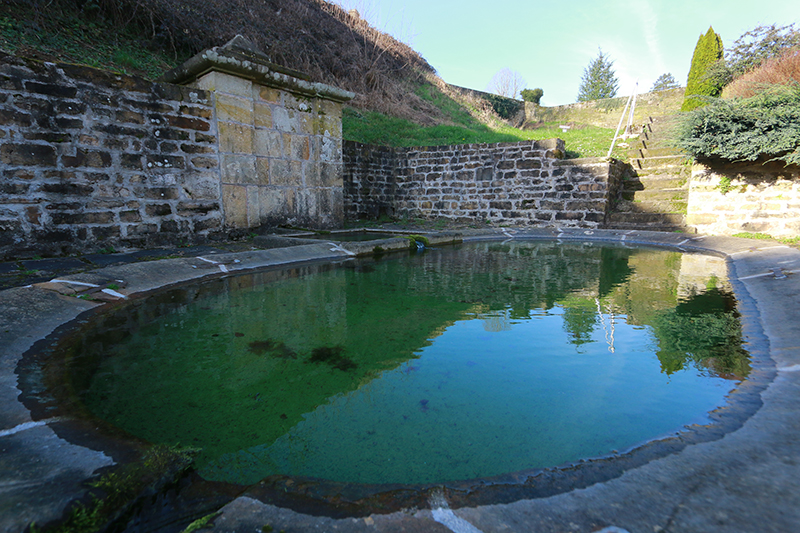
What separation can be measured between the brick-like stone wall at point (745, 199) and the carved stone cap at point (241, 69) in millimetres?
6987

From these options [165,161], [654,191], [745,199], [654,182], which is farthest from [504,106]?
[165,161]

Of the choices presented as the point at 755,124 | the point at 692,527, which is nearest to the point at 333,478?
the point at 692,527

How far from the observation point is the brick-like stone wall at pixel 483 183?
8.27m

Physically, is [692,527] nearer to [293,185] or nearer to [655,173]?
[293,185]

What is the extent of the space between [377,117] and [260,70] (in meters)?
8.05

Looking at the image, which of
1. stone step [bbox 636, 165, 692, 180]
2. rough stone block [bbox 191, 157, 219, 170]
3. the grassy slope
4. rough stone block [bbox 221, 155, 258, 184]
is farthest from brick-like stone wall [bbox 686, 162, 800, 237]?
rough stone block [bbox 191, 157, 219, 170]

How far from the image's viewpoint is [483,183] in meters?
9.50

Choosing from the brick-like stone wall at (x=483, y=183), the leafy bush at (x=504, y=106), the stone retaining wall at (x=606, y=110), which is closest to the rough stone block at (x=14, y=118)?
the brick-like stone wall at (x=483, y=183)

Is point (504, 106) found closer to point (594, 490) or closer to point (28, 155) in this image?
point (28, 155)

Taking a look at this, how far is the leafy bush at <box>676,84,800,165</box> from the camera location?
5.67 m

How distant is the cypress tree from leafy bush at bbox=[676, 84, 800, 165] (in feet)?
26.0

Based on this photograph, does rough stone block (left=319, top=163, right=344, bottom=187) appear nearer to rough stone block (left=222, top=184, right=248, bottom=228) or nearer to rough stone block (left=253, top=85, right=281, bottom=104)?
rough stone block (left=253, top=85, right=281, bottom=104)

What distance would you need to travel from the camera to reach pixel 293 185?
593 centimetres

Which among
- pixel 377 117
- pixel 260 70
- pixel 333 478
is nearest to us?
pixel 333 478
